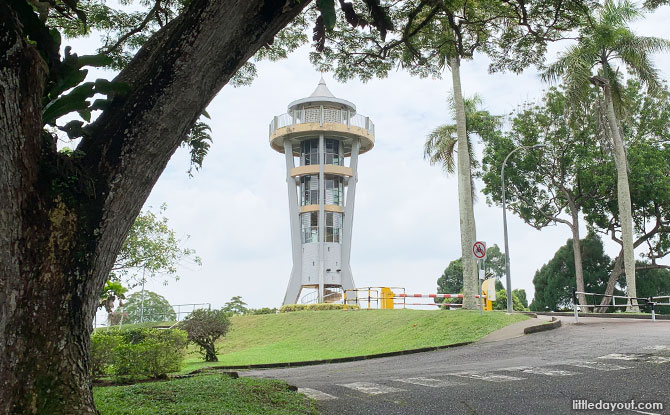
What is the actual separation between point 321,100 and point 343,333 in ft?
68.7

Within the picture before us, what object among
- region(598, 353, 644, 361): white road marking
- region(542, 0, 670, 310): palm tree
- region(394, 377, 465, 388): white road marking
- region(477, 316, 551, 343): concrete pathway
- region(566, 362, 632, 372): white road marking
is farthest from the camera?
region(542, 0, 670, 310): palm tree

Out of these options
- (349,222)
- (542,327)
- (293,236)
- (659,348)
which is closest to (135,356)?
(659,348)

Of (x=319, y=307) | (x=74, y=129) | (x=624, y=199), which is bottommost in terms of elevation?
(x=319, y=307)

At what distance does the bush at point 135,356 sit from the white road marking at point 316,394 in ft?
11.9

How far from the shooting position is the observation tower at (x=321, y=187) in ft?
126

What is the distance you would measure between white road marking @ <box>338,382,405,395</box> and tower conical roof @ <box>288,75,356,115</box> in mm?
32459

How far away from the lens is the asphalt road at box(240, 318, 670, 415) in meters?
6.27

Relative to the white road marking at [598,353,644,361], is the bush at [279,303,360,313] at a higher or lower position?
higher

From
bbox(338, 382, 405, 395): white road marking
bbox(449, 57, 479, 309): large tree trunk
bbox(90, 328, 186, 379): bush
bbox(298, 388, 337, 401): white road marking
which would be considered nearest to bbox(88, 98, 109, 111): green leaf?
bbox(298, 388, 337, 401): white road marking

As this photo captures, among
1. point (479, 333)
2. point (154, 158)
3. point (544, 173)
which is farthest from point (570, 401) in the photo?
point (544, 173)

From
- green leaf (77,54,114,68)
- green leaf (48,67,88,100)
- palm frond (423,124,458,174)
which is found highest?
palm frond (423,124,458,174)

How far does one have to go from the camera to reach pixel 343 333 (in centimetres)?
2191

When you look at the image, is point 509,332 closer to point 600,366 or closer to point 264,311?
point 600,366

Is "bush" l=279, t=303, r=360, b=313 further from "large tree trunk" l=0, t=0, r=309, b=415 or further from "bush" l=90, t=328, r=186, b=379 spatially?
"large tree trunk" l=0, t=0, r=309, b=415
